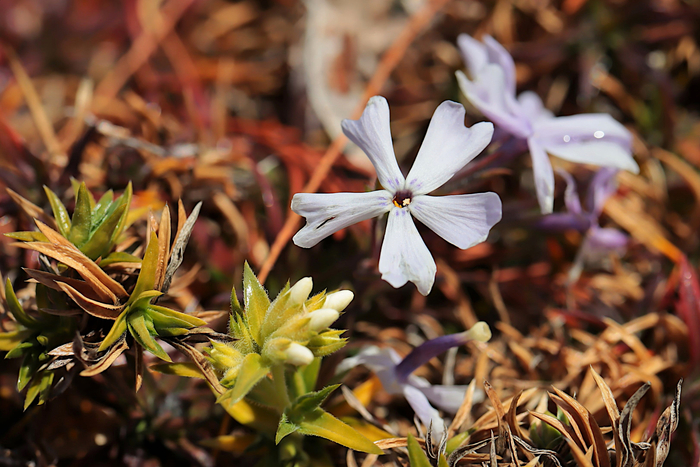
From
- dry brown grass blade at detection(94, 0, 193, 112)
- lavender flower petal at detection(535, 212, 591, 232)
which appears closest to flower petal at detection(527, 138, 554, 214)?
lavender flower petal at detection(535, 212, 591, 232)

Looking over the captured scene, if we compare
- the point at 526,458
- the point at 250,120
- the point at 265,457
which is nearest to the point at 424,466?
the point at 526,458

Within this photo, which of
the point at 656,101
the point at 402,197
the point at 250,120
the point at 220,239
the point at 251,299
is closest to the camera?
the point at 251,299

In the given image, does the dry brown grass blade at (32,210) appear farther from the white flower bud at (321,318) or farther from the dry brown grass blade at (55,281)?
the white flower bud at (321,318)

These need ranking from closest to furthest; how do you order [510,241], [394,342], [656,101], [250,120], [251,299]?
[251,299] → [394,342] → [510,241] → [656,101] → [250,120]

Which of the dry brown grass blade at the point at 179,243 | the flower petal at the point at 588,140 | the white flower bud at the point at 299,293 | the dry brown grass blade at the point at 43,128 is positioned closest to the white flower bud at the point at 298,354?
the white flower bud at the point at 299,293

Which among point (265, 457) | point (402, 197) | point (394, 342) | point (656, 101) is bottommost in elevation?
point (394, 342)

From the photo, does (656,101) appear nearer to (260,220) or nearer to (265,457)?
(260,220)

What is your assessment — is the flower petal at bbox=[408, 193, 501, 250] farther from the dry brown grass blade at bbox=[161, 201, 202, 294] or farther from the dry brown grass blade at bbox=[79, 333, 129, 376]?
the dry brown grass blade at bbox=[79, 333, 129, 376]
